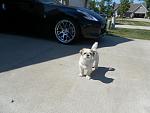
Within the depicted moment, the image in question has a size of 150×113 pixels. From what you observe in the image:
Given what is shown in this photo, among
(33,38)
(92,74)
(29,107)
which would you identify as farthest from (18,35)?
(29,107)

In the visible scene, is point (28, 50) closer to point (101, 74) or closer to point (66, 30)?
point (66, 30)

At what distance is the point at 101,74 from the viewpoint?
4492 millimetres

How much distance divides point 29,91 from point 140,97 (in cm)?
164

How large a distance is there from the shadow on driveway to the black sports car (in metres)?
0.36

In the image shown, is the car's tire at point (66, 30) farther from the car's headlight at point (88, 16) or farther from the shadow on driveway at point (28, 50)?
the car's headlight at point (88, 16)

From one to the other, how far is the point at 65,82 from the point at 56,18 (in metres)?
3.25

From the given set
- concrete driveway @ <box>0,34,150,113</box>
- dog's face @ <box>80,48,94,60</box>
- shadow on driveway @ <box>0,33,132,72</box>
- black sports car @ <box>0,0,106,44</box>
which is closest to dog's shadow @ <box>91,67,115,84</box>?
concrete driveway @ <box>0,34,150,113</box>

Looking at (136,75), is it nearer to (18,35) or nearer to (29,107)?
(29,107)

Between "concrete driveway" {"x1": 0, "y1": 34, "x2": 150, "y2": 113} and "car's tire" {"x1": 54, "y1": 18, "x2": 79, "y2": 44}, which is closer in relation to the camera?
"concrete driveway" {"x1": 0, "y1": 34, "x2": 150, "y2": 113}

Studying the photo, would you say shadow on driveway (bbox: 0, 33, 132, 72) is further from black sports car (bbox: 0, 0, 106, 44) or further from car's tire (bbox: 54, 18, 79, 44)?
black sports car (bbox: 0, 0, 106, 44)

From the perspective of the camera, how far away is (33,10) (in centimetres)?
695

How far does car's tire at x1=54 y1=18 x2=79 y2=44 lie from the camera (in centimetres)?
666

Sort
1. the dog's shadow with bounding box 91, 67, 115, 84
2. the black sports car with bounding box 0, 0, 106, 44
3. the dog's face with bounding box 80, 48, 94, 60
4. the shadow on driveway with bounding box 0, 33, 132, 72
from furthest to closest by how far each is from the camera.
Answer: the black sports car with bounding box 0, 0, 106, 44
the shadow on driveway with bounding box 0, 33, 132, 72
the dog's shadow with bounding box 91, 67, 115, 84
the dog's face with bounding box 80, 48, 94, 60

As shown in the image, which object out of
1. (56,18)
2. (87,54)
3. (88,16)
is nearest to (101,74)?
(87,54)
